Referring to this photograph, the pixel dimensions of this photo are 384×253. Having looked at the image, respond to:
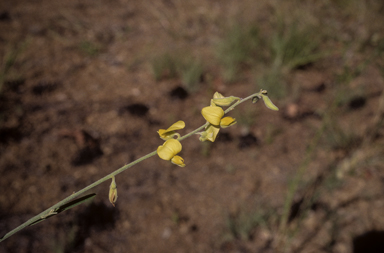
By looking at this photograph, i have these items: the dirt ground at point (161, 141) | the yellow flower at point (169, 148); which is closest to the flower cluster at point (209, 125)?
the yellow flower at point (169, 148)

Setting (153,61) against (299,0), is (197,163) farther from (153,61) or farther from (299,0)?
(299,0)

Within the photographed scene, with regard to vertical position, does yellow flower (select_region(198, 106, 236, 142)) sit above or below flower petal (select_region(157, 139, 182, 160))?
above

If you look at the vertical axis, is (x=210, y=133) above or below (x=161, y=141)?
above

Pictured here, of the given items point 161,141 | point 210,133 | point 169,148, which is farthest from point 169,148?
point 161,141

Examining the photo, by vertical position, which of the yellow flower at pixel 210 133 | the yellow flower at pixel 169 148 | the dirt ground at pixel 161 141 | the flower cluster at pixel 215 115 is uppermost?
the flower cluster at pixel 215 115

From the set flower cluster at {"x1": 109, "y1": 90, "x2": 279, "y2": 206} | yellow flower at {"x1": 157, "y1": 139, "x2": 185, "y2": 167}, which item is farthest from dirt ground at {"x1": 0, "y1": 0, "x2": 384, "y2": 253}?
yellow flower at {"x1": 157, "y1": 139, "x2": 185, "y2": 167}

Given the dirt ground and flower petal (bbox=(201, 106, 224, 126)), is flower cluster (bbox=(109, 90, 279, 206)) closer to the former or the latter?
flower petal (bbox=(201, 106, 224, 126))

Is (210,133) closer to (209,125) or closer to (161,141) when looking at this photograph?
(209,125)

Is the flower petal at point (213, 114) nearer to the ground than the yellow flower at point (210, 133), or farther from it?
farther from it

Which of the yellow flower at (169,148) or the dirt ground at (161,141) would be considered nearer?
the yellow flower at (169,148)

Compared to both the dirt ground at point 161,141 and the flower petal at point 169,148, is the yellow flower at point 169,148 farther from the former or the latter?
Answer: the dirt ground at point 161,141
